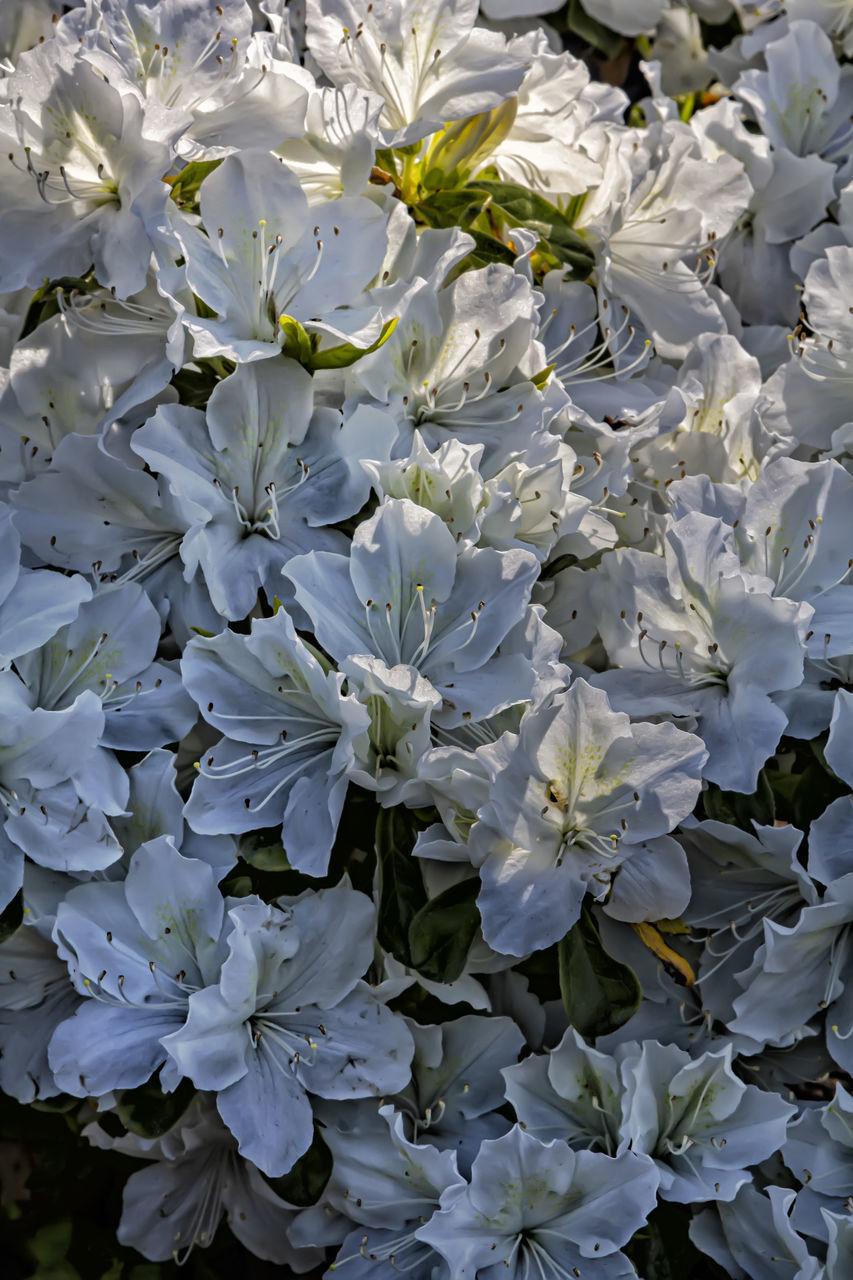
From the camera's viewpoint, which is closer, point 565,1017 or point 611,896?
point 611,896

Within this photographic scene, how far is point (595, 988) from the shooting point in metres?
1.16

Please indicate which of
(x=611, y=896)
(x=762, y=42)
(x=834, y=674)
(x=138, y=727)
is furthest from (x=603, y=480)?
(x=762, y=42)

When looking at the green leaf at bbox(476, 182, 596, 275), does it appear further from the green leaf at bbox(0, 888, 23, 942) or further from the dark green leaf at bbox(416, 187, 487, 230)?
the green leaf at bbox(0, 888, 23, 942)

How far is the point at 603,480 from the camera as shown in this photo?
1.32 m

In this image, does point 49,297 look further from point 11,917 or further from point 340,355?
point 11,917

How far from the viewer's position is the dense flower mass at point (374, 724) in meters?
1.12

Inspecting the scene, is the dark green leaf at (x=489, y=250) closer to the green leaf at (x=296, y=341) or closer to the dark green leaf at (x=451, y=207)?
the dark green leaf at (x=451, y=207)

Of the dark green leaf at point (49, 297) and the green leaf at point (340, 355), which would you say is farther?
the dark green leaf at point (49, 297)

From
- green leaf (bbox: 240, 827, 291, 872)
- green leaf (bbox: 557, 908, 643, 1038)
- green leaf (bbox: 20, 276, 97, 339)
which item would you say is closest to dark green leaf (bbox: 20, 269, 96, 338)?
green leaf (bbox: 20, 276, 97, 339)

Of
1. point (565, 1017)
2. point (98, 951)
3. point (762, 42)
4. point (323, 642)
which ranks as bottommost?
point (565, 1017)

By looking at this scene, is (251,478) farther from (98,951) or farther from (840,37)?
(840,37)

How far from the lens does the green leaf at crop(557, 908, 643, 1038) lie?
116 centimetres

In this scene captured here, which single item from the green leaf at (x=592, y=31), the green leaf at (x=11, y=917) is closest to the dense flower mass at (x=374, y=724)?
the green leaf at (x=11, y=917)

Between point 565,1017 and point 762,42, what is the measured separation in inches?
54.3
